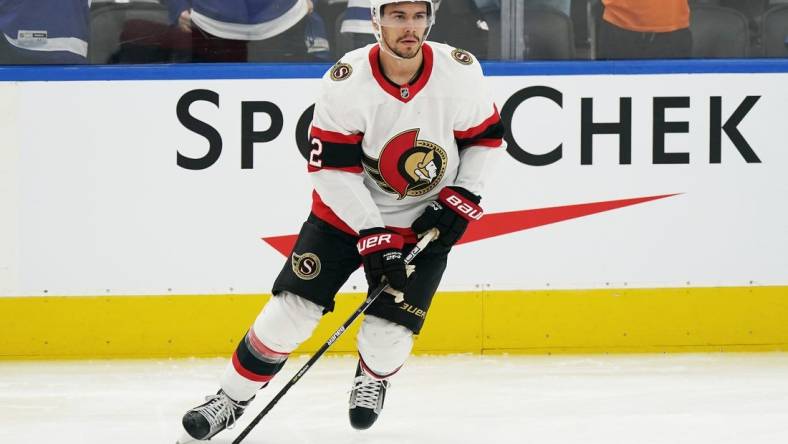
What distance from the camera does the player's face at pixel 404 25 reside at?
2.86 m

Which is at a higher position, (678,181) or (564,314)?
(678,181)

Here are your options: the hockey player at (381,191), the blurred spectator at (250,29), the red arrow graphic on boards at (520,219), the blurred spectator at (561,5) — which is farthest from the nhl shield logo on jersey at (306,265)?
the blurred spectator at (561,5)

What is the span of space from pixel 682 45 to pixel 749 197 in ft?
1.79

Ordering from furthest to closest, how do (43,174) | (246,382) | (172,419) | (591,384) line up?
(43,174) → (591,384) → (172,419) → (246,382)

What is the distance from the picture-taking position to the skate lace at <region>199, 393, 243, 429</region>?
2961 millimetres

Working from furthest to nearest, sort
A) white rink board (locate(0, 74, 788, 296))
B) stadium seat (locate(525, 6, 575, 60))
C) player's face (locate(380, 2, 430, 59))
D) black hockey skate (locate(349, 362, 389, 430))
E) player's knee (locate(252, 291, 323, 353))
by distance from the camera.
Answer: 1. stadium seat (locate(525, 6, 575, 60))
2. white rink board (locate(0, 74, 788, 296))
3. black hockey skate (locate(349, 362, 389, 430))
4. player's knee (locate(252, 291, 323, 353))
5. player's face (locate(380, 2, 430, 59))


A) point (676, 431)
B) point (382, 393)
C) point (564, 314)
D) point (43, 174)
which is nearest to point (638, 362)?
point (564, 314)

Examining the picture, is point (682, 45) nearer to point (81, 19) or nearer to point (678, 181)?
point (678, 181)

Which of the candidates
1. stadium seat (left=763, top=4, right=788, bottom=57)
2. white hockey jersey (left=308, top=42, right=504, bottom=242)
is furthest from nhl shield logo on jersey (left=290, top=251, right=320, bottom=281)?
stadium seat (left=763, top=4, right=788, bottom=57)

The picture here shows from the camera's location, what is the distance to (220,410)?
299cm

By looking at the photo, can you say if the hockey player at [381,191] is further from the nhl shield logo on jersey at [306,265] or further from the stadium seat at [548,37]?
the stadium seat at [548,37]

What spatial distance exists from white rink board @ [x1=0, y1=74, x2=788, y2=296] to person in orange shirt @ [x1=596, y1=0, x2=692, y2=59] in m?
0.10

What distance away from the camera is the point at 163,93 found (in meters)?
4.12

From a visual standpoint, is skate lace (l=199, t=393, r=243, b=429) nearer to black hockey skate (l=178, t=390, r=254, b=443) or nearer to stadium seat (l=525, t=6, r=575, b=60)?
black hockey skate (l=178, t=390, r=254, b=443)
